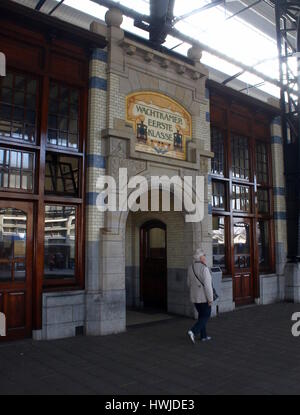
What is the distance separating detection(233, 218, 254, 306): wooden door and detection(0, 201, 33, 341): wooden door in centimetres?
609

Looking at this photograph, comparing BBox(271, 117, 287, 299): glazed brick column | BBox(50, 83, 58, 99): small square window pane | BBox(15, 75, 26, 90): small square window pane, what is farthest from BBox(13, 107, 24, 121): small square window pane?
BBox(271, 117, 287, 299): glazed brick column

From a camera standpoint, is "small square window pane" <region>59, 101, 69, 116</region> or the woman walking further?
"small square window pane" <region>59, 101, 69, 116</region>

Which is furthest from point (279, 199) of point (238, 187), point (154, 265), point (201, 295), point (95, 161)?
point (95, 161)

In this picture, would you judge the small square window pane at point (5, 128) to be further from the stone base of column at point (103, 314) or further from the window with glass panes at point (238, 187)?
the window with glass panes at point (238, 187)

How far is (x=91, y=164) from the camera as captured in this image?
8.01 metres

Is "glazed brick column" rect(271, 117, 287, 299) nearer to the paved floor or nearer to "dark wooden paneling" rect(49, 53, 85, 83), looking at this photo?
the paved floor

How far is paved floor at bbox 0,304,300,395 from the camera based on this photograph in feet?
15.6

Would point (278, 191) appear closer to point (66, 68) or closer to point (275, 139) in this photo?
point (275, 139)

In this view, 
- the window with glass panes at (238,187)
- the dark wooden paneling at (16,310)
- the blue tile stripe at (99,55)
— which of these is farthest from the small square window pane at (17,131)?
the window with glass panes at (238,187)

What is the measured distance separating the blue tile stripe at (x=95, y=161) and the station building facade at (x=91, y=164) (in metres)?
0.02

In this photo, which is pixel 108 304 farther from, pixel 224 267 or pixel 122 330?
pixel 224 267

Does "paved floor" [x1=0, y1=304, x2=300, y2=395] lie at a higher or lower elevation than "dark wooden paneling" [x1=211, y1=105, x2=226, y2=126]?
lower
